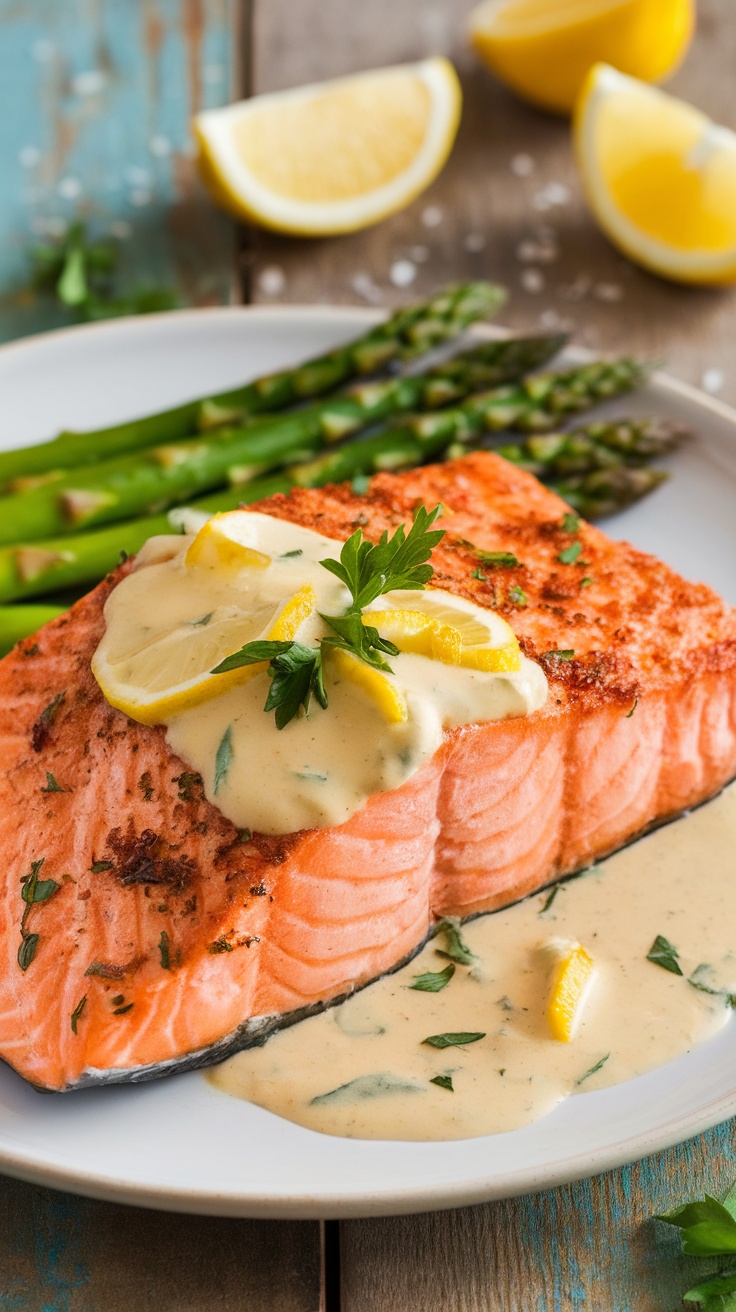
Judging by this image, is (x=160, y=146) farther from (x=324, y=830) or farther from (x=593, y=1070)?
(x=593, y=1070)

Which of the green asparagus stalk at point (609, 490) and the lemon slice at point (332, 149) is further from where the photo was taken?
the lemon slice at point (332, 149)

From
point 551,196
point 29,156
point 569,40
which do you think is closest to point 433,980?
point 551,196

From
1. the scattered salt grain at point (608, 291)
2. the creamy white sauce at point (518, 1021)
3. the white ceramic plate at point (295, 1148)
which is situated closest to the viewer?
the white ceramic plate at point (295, 1148)

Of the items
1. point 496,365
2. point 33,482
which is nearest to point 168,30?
point 496,365

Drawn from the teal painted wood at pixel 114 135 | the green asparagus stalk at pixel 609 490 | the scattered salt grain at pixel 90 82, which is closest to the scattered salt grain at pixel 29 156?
the teal painted wood at pixel 114 135

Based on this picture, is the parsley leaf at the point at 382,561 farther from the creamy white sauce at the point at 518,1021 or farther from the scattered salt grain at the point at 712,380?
the scattered salt grain at the point at 712,380

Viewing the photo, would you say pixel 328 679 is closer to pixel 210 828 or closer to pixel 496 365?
pixel 210 828
